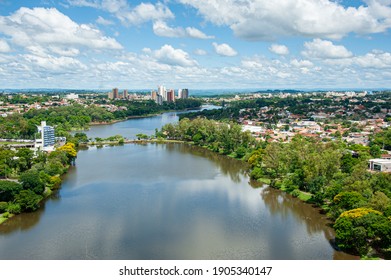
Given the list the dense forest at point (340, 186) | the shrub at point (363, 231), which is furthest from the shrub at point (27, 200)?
the shrub at point (363, 231)

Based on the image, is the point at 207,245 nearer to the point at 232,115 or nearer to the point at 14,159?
the point at 14,159

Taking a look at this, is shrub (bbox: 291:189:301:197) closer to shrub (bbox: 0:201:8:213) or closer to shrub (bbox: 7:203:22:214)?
shrub (bbox: 7:203:22:214)

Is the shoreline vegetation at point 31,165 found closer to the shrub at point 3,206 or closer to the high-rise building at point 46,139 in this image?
the shrub at point 3,206

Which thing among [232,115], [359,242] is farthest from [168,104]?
[359,242]

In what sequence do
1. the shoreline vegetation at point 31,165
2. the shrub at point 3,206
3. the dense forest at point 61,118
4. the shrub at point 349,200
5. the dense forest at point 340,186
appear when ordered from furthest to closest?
1. the dense forest at point 61,118
2. the shoreline vegetation at point 31,165
3. the shrub at point 3,206
4. the shrub at point 349,200
5. the dense forest at point 340,186

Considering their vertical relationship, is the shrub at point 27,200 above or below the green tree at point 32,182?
below

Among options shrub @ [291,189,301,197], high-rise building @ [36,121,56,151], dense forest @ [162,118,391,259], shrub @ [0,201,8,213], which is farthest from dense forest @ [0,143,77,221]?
shrub @ [291,189,301,197]
